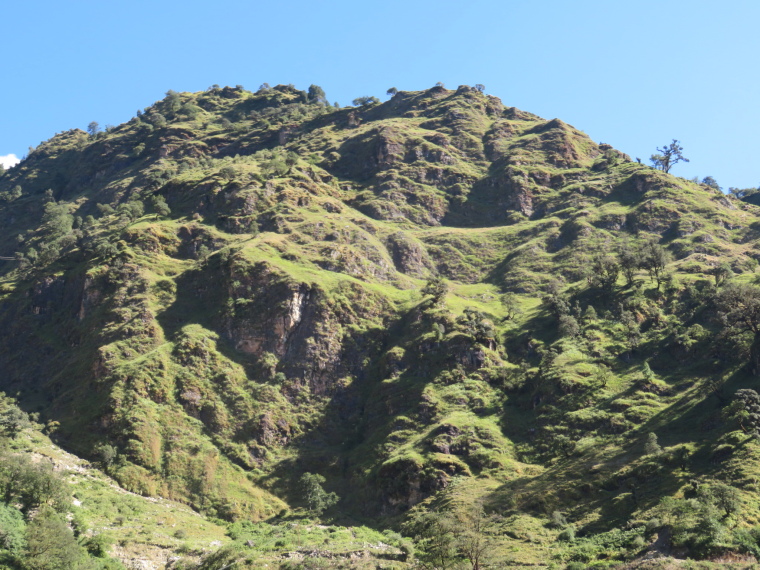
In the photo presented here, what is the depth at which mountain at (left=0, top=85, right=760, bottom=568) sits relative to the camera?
228ft

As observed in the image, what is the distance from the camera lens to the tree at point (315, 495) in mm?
78875

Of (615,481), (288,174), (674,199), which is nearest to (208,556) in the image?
(615,481)

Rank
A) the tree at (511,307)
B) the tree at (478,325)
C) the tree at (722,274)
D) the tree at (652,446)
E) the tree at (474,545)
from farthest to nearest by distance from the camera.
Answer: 1. the tree at (511,307)
2. the tree at (722,274)
3. the tree at (478,325)
4. the tree at (652,446)
5. the tree at (474,545)

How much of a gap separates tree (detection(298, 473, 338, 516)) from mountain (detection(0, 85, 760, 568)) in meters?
2.45

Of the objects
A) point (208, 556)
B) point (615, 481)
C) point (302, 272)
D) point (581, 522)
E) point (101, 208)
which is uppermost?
point (101, 208)

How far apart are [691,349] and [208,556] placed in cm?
8329

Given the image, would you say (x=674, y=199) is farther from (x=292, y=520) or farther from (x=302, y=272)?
(x=292, y=520)

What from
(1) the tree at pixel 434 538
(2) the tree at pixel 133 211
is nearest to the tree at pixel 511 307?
(1) the tree at pixel 434 538

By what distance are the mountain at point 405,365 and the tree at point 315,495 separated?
2.45 meters

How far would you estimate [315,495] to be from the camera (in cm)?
7925

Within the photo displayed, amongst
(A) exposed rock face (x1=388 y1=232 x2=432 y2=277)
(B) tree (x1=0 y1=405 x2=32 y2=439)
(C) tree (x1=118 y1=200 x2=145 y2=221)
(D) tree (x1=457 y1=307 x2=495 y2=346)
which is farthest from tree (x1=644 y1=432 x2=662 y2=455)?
(C) tree (x1=118 y1=200 x2=145 y2=221)

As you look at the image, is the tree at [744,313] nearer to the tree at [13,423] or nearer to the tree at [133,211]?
the tree at [13,423]

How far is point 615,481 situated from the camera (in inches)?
2726

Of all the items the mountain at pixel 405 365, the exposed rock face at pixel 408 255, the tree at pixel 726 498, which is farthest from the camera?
the exposed rock face at pixel 408 255
